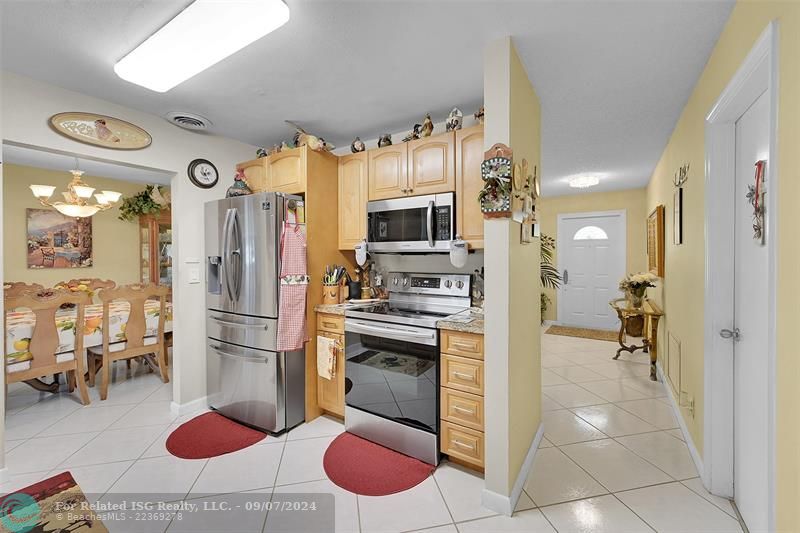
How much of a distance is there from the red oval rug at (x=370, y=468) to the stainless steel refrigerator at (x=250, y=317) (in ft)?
1.78

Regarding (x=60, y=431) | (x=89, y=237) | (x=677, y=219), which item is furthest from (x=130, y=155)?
(x=677, y=219)

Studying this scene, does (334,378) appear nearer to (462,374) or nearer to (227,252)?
(462,374)

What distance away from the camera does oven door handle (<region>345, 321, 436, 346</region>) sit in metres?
2.02

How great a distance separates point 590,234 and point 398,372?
195 inches

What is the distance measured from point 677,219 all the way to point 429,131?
2.07 m

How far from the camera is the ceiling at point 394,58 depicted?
1489 mm

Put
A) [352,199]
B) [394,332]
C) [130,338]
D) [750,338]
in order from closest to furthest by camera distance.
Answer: [750,338], [394,332], [352,199], [130,338]

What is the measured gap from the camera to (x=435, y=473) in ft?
6.54

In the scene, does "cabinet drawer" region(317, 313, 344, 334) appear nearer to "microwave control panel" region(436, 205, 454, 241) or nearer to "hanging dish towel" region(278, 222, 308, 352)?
"hanging dish towel" region(278, 222, 308, 352)

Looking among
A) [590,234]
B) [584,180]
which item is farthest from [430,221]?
[590,234]

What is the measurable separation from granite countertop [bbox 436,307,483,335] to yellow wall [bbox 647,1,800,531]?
3.66ft

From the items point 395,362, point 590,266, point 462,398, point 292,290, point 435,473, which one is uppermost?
Answer: point 590,266

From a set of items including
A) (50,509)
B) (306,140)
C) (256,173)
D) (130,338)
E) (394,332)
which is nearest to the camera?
(50,509)

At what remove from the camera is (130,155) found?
2.47m
